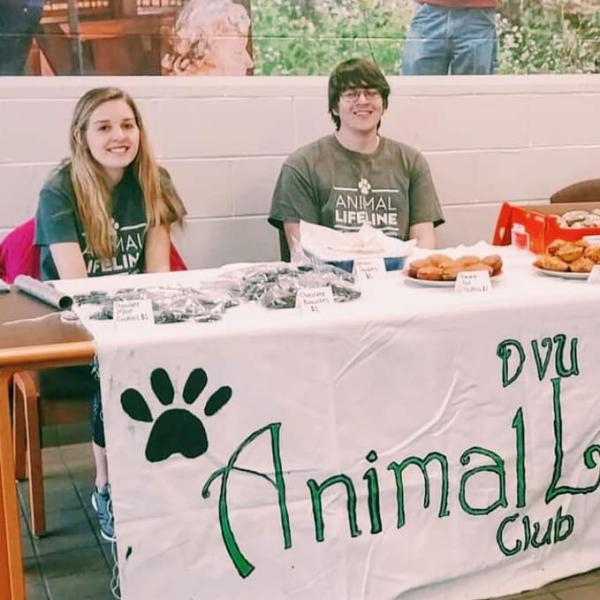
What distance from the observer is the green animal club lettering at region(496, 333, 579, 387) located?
184 cm

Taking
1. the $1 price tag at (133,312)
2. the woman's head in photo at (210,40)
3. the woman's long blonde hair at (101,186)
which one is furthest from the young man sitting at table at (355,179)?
the $1 price tag at (133,312)

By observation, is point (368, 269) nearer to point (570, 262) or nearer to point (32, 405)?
point (570, 262)

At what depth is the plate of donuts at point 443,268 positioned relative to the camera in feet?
6.33

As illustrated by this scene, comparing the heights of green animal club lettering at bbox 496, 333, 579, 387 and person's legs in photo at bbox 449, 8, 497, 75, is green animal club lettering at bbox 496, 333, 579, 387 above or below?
below

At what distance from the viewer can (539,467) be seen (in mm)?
1919

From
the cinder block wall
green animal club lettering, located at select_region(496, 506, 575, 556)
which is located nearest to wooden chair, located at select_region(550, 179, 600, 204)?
the cinder block wall

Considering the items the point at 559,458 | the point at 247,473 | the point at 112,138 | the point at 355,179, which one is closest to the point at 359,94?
the point at 355,179

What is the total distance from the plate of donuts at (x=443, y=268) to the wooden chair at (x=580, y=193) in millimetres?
1374

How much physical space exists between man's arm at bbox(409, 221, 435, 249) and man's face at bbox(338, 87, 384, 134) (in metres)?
0.33

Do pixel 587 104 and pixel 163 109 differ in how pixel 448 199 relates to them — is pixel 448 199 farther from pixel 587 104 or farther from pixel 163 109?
pixel 163 109

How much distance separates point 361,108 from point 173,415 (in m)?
1.51

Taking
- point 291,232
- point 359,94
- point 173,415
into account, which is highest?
point 359,94

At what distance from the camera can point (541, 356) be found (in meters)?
1.87

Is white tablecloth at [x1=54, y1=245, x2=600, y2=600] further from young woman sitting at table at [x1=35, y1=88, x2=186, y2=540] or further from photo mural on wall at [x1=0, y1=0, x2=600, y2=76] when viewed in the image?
photo mural on wall at [x1=0, y1=0, x2=600, y2=76]
